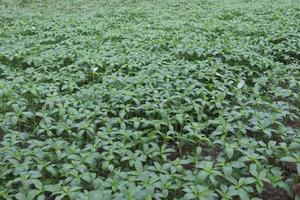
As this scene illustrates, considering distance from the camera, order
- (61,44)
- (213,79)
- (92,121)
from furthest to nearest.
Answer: (61,44)
(213,79)
(92,121)

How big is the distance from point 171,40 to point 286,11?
362 cm

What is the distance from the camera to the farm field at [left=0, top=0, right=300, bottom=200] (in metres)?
2.53

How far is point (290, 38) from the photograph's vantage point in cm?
596

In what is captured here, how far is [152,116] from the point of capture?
344cm

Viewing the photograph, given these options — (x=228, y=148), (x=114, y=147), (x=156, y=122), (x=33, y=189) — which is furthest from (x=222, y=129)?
(x=33, y=189)

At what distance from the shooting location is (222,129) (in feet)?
10.1

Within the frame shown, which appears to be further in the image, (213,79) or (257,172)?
(213,79)

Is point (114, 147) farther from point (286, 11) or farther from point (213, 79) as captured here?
point (286, 11)

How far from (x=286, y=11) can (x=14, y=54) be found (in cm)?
581

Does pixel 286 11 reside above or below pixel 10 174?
below

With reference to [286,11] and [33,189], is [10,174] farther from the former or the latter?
[286,11]

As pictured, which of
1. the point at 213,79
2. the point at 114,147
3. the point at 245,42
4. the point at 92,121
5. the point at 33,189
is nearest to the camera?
the point at 33,189

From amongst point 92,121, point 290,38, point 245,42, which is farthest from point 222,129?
point 290,38

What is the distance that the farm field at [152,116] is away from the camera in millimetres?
2527
